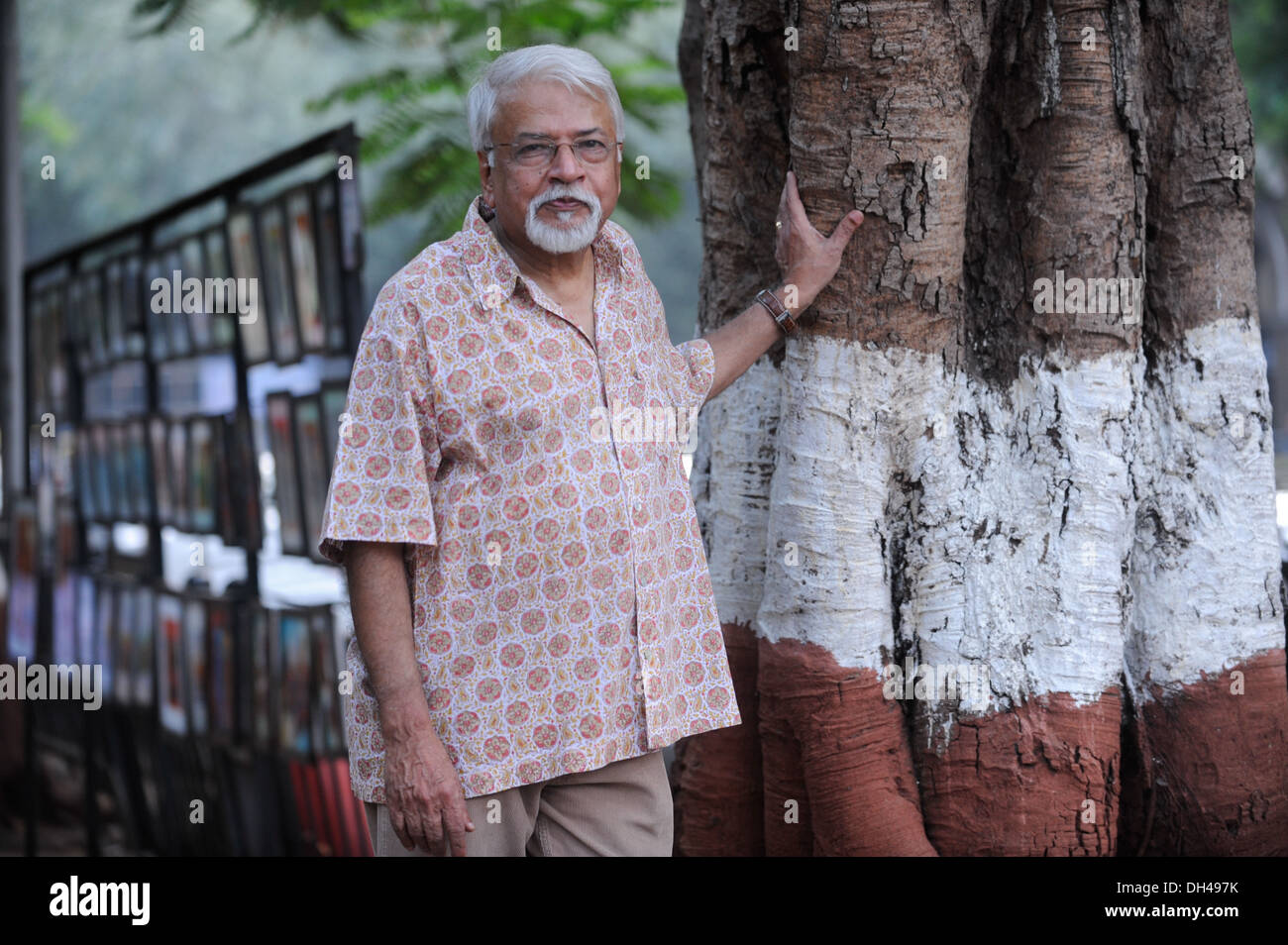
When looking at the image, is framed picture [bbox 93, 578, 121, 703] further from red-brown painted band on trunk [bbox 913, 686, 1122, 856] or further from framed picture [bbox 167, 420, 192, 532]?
red-brown painted band on trunk [bbox 913, 686, 1122, 856]

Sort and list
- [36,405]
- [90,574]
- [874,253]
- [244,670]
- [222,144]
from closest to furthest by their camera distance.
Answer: [874,253]
[244,670]
[90,574]
[36,405]
[222,144]

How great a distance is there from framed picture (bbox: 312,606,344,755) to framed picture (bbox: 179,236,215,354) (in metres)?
1.35

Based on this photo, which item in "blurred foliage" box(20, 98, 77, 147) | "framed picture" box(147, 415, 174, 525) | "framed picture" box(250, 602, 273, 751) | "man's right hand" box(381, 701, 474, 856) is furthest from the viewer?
"blurred foliage" box(20, 98, 77, 147)

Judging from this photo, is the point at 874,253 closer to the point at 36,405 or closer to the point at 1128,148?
the point at 1128,148

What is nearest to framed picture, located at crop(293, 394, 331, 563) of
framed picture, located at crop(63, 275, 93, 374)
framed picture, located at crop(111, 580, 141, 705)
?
framed picture, located at crop(111, 580, 141, 705)

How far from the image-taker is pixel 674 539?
104 inches

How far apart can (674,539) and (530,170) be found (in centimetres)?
80

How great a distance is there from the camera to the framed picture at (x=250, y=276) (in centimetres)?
484

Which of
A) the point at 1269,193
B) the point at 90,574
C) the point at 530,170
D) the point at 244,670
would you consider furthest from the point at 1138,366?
the point at 1269,193

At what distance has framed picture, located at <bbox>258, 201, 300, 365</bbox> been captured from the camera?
15.3 feet

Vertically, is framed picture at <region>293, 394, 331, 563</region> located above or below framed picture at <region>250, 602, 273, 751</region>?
above

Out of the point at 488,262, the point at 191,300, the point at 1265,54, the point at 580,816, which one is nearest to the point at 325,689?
the point at 191,300

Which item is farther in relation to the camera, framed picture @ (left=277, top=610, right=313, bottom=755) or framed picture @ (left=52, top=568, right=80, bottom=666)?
framed picture @ (left=52, top=568, right=80, bottom=666)

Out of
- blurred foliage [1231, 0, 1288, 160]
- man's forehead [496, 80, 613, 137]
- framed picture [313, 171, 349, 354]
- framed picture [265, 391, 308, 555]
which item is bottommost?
framed picture [265, 391, 308, 555]
